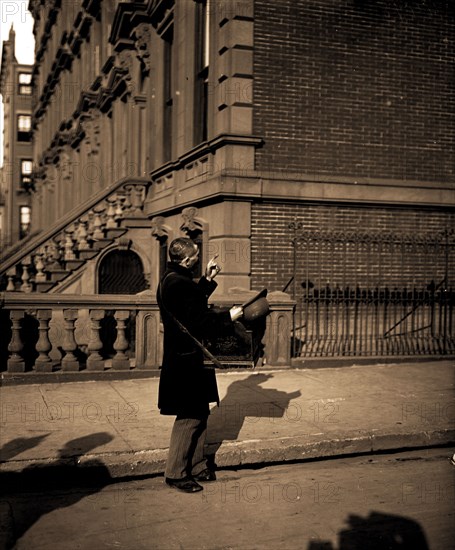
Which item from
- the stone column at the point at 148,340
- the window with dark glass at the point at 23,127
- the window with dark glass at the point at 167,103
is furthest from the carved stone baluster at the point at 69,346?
the window with dark glass at the point at 23,127

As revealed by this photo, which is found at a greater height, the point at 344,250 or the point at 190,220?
the point at 190,220

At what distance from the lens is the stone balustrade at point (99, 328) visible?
9.68 metres

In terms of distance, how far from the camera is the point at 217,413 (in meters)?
7.89

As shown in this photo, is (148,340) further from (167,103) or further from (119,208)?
(167,103)

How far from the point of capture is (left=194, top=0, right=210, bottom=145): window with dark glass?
14.6m

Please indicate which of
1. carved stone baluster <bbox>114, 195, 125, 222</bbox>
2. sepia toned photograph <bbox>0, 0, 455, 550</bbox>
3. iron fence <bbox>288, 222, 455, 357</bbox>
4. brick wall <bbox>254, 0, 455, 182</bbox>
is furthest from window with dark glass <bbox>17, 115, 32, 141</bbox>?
iron fence <bbox>288, 222, 455, 357</bbox>

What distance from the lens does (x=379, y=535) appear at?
189 inches

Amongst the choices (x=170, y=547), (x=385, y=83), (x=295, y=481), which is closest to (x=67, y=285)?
(x=385, y=83)

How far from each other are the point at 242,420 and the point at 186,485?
200cm

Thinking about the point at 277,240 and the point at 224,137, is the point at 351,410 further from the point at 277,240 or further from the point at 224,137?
the point at 224,137

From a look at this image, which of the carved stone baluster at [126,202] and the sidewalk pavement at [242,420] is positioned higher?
the carved stone baluster at [126,202]

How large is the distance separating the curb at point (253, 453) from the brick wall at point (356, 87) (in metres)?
6.86

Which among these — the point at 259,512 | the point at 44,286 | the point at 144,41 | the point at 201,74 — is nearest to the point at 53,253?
the point at 44,286

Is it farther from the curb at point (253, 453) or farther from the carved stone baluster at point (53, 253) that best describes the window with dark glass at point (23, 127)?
the curb at point (253, 453)
